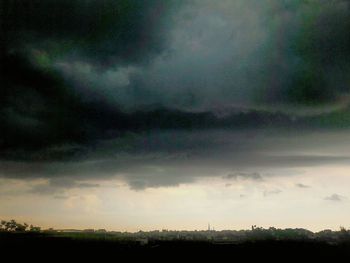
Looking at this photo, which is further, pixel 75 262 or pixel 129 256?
pixel 129 256

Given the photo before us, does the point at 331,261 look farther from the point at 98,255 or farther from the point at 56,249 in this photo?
the point at 56,249

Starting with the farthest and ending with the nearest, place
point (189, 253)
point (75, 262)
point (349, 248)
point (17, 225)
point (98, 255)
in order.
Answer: point (17, 225) < point (349, 248) < point (189, 253) < point (98, 255) < point (75, 262)

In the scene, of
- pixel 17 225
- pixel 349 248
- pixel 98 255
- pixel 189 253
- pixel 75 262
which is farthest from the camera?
pixel 17 225

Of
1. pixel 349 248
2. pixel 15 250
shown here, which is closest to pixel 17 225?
pixel 15 250

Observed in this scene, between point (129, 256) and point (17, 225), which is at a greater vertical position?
point (17, 225)

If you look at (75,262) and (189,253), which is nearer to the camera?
(75,262)

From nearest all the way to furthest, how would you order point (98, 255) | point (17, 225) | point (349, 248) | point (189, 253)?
point (98, 255)
point (189, 253)
point (349, 248)
point (17, 225)

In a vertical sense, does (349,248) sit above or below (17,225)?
below

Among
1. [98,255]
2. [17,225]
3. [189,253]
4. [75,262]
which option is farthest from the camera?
[17,225]

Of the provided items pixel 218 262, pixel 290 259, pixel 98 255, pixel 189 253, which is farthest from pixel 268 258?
pixel 98 255

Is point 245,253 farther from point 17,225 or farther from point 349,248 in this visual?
point 17,225
